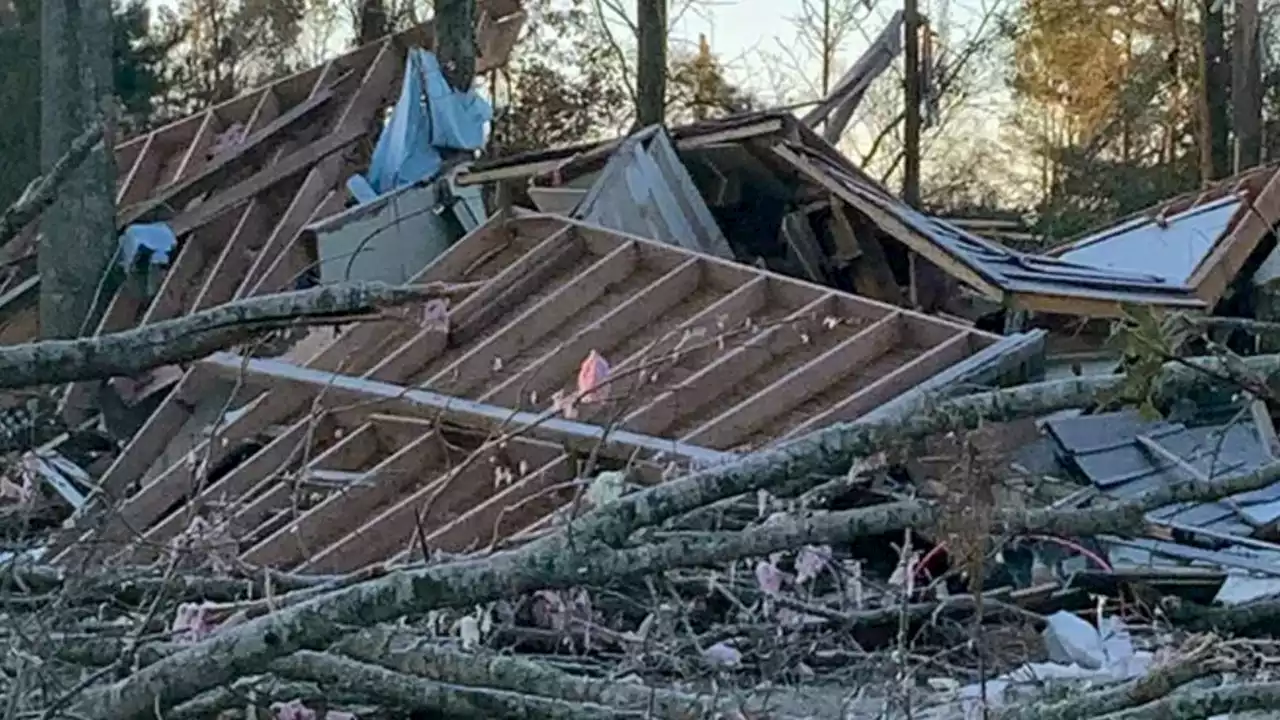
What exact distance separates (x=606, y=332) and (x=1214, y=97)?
13.0m

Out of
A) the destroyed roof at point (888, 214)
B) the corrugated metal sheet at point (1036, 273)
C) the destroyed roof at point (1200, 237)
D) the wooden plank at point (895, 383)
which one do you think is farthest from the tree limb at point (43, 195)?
the destroyed roof at point (1200, 237)

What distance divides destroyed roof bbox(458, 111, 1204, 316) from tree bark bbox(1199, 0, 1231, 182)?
32.5 feet

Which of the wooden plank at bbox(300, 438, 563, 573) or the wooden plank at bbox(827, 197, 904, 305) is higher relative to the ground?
the wooden plank at bbox(827, 197, 904, 305)

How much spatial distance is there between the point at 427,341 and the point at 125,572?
11.2ft

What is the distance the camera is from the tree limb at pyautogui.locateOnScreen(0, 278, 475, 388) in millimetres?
1676

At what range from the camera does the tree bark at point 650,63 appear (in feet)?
43.8

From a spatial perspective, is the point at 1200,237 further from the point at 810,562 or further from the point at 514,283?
the point at 810,562

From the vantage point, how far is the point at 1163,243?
7.99 metres

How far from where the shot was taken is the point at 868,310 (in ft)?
20.1

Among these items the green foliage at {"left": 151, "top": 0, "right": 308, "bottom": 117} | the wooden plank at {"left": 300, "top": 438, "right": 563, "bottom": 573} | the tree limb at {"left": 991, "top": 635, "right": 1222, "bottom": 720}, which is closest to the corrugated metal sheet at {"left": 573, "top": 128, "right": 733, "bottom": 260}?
the wooden plank at {"left": 300, "top": 438, "right": 563, "bottom": 573}

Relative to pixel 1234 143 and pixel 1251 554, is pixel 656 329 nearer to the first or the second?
pixel 1251 554

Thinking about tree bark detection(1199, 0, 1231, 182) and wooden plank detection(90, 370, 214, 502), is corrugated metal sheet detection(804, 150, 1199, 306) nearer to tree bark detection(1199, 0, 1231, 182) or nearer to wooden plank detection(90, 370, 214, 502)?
wooden plank detection(90, 370, 214, 502)

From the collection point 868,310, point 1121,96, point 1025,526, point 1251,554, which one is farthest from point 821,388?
point 1121,96

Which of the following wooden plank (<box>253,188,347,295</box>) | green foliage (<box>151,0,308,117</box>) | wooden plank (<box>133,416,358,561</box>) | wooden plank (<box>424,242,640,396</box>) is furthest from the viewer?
green foliage (<box>151,0,308,117</box>)
